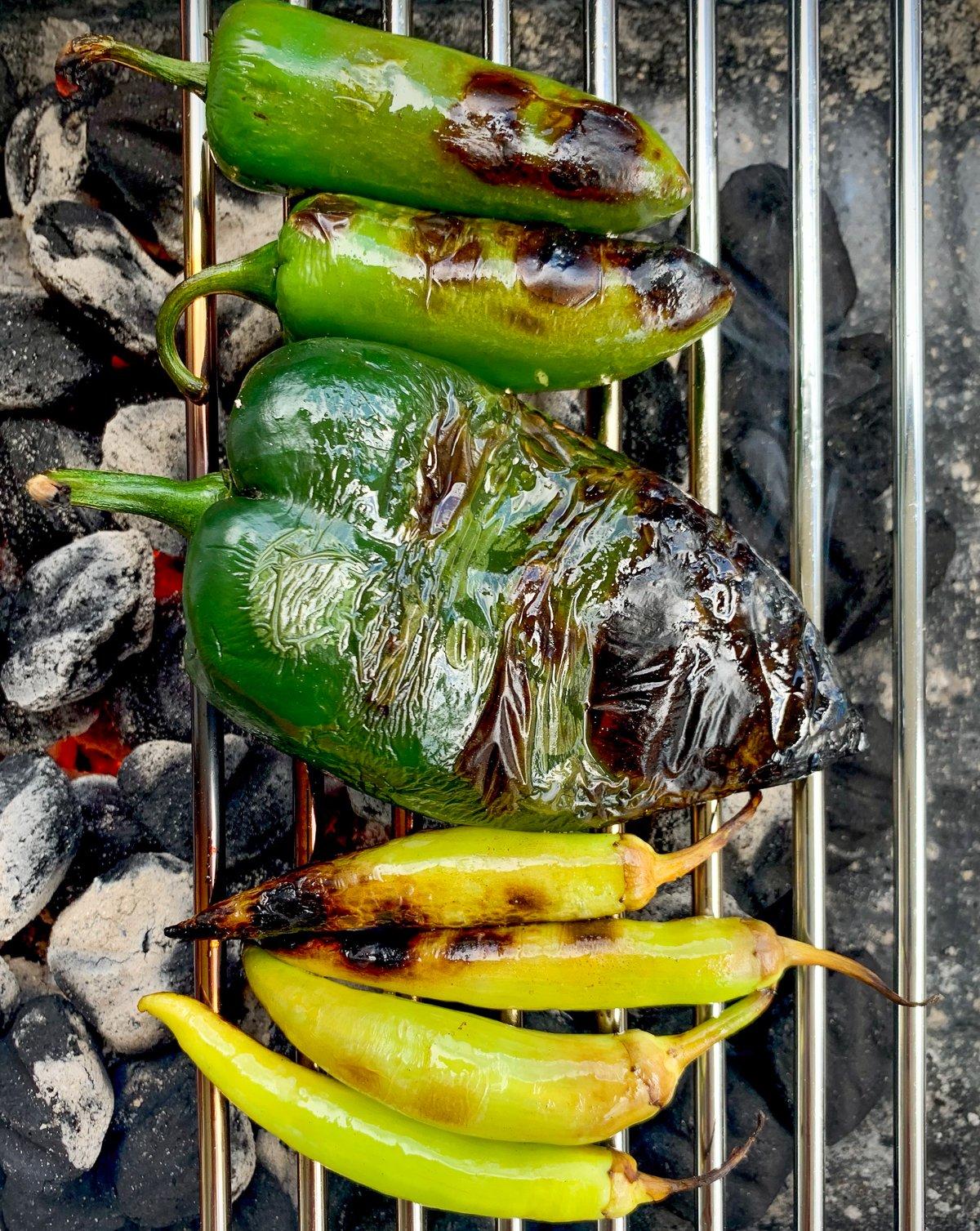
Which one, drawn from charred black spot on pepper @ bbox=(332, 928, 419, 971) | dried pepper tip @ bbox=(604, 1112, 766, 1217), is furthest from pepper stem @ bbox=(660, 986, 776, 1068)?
charred black spot on pepper @ bbox=(332, 928, 419, 971)

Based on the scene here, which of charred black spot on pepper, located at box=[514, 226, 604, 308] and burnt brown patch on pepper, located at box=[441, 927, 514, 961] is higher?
charred black spot on pepper, located at box=[514, 226, 604, 308]

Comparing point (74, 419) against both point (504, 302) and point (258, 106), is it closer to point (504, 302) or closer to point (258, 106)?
point (258, 106)

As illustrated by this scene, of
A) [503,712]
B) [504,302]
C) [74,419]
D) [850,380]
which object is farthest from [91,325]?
[850,380]

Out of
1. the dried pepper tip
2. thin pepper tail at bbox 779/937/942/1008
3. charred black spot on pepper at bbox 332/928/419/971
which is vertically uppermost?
charred black spot on pepper at bbox 332/928/419/971

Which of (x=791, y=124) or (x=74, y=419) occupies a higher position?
(x=791, y=124)

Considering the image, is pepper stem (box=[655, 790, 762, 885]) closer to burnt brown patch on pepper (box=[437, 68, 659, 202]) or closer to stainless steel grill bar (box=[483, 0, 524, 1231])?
stainless steel grill bar (box=[483, 0, 524, 1231])

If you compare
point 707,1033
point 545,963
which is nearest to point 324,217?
point 545,963

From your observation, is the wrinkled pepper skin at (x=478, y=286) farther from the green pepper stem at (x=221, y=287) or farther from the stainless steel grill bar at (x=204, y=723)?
the stainless steel grill bar at (x=204, y=723)
